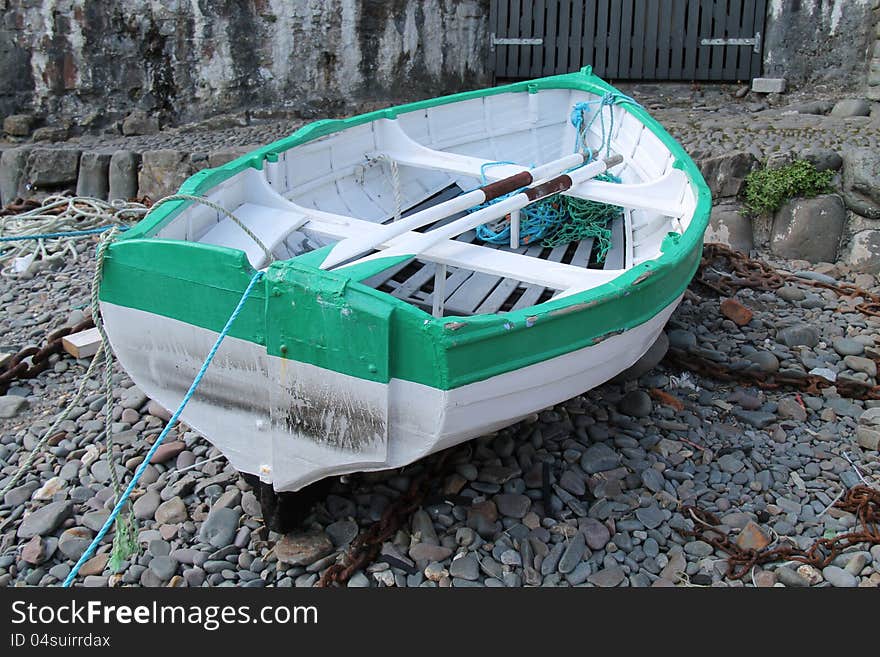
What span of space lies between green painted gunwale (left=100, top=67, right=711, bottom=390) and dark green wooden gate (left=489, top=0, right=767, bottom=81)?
5564 mm

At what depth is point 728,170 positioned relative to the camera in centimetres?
646

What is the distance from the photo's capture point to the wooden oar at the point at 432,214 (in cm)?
325

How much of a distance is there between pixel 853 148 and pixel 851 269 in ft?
3.17

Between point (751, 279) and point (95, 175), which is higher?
point (95, 175)

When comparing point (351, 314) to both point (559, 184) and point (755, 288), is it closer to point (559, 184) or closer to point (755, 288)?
point (559, 184)

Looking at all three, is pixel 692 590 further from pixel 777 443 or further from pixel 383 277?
pixel 383 277

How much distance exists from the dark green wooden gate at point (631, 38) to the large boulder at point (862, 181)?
2.13 metres

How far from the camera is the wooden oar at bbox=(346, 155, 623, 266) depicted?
339 cm

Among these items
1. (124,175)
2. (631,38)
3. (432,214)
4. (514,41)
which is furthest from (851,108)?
(124,175)

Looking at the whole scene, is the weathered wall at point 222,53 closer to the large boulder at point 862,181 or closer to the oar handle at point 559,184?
the large boulder at point 862,181

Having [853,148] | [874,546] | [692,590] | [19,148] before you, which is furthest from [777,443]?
[19,148]

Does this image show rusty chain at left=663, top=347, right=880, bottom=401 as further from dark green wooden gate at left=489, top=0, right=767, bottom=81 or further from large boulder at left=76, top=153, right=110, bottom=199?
large boulder at left=76, top=153, right=110, bottom=199

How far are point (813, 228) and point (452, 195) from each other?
279 centimetres

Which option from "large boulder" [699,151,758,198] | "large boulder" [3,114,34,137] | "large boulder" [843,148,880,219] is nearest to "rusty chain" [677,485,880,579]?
"large boulder" [843,148,880,219]
